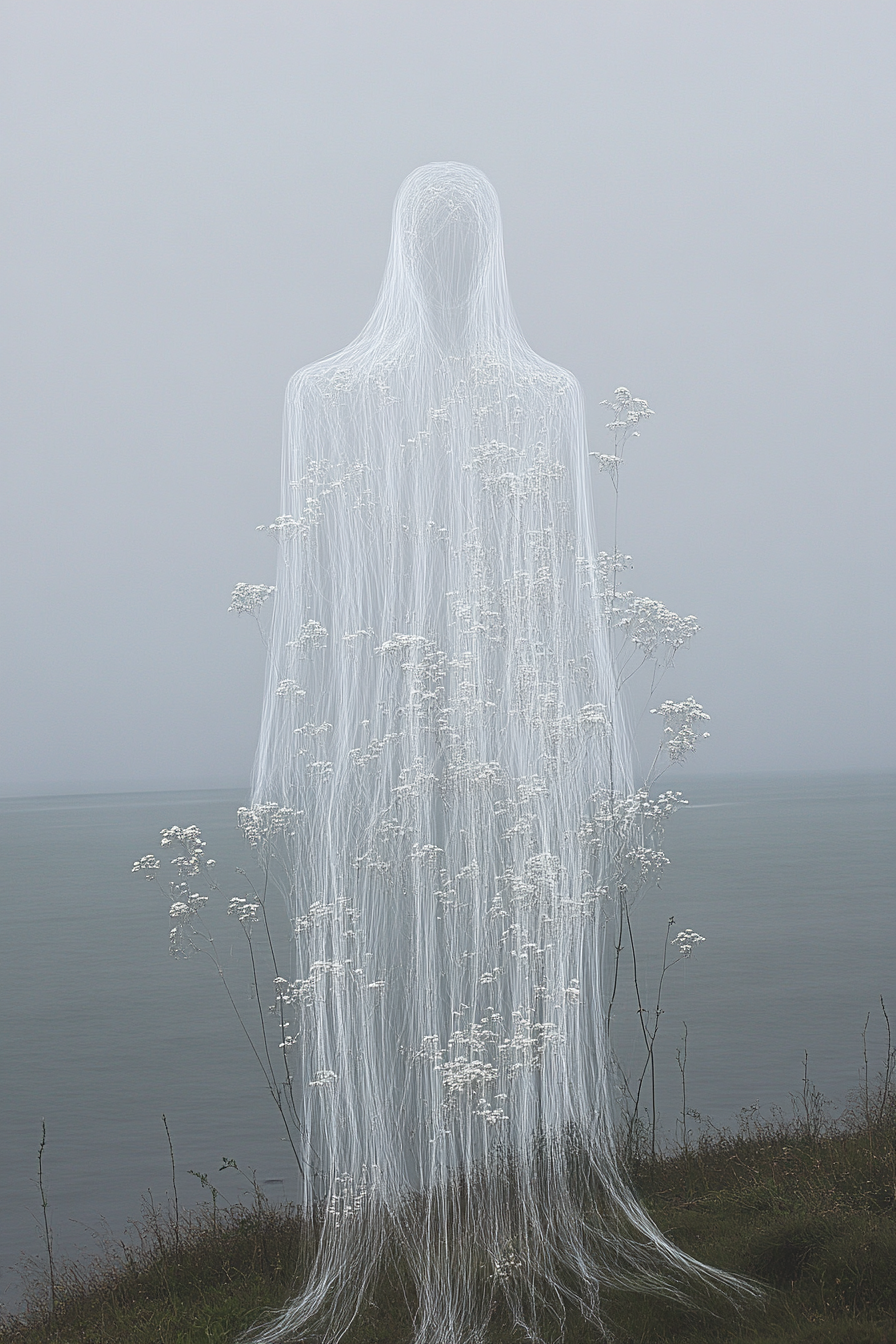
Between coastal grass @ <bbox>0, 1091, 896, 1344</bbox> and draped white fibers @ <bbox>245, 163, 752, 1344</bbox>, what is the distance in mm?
222

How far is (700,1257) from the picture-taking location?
5582 mm

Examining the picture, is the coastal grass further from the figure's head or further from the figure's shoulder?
the figure's head

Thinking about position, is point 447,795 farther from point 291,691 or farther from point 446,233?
point 446,233

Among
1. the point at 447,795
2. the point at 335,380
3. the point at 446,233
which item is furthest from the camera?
the point at 446,233

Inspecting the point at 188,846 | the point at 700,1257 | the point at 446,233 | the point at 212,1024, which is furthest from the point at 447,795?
the point at 212,1024

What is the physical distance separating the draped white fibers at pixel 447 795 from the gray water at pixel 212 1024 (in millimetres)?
5277

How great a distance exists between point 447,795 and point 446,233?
9.23ft

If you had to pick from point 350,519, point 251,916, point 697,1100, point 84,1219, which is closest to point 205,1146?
point 84,1219

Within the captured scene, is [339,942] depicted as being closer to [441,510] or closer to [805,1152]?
[441,510]

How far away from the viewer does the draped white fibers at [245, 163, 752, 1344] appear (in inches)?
203

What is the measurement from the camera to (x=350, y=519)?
5.84m

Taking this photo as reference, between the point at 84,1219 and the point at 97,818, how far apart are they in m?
78.8

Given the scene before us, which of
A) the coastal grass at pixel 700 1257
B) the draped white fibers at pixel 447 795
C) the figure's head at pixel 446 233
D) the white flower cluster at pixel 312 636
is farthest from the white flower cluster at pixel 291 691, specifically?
the coastal grass at pixel 700 1257

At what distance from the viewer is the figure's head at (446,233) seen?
592 centimetres
